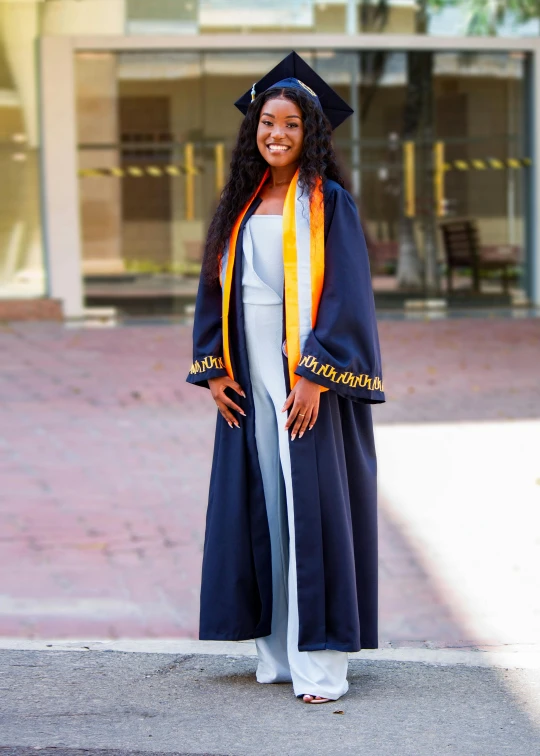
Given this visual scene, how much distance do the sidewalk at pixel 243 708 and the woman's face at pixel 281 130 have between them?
1.64 meters

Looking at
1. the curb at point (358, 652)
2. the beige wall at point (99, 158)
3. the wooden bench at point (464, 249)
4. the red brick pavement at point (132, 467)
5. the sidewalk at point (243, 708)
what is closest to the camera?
the sidewalk at point (243, 708)

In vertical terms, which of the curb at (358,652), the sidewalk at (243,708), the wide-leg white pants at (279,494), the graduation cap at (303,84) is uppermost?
the graduation cap at (303,84)

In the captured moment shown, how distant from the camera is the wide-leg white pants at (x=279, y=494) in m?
3.80

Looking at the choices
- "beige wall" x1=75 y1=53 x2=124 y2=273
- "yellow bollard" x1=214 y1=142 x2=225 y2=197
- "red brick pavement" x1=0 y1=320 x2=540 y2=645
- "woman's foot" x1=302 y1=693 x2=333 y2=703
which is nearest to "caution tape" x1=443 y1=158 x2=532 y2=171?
"yellow bollard" x1=214 y1=142 x2=225 y2=197

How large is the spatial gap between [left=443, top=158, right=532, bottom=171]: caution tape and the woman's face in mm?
13565

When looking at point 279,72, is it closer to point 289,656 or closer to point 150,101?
point 289,656

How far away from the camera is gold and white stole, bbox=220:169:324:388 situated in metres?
3.71

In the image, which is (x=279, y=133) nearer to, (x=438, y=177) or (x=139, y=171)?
(x=139, y=171)

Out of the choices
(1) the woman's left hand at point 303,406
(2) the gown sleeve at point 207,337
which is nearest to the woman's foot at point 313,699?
(1) the woman's left hand at point 303,406

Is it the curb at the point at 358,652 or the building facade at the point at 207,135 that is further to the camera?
the building facade at the point at 207,135

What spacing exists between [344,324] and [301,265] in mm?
215

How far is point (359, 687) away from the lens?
157 inches

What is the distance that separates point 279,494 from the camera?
12.7 feet

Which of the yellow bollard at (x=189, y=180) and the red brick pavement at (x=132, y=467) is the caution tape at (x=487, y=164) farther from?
the red brick pavement at (x=132, y=467)
